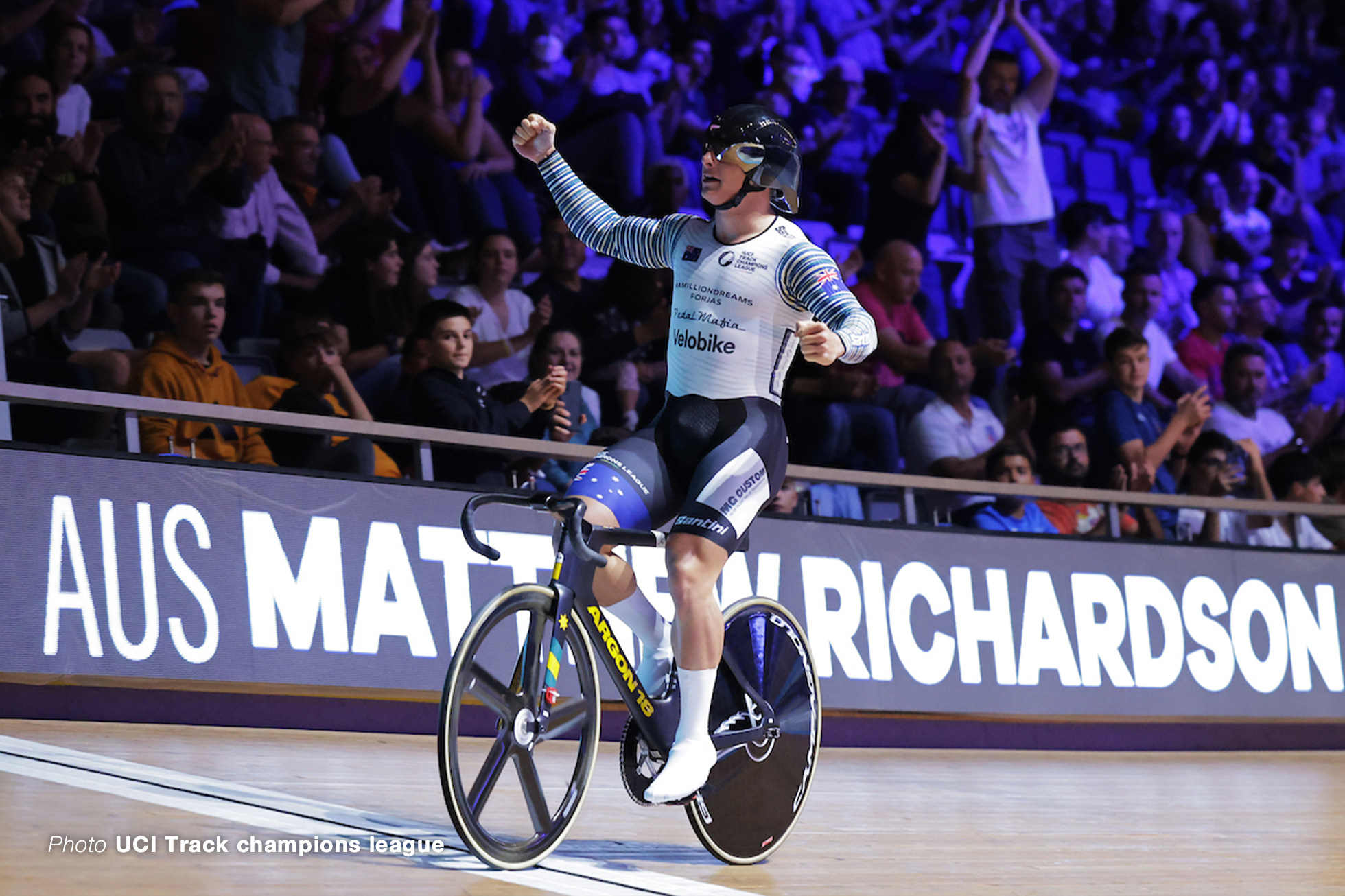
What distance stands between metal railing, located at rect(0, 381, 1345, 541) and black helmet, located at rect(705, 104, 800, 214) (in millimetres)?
2774

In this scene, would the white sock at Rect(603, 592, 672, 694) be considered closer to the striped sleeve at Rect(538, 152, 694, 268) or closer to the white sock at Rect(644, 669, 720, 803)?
the white sock at Rect(644, 669, 720, 803)

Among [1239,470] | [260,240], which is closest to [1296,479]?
[1239,470]

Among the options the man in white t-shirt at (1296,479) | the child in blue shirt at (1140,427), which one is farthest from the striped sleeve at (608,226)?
the man in white t-shirt at (1296,479)

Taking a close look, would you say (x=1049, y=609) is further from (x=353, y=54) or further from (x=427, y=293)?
(x=353, y=54)

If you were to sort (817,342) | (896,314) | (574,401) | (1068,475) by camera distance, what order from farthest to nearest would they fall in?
(896,314), (1068,475), (574,401), (817,342)

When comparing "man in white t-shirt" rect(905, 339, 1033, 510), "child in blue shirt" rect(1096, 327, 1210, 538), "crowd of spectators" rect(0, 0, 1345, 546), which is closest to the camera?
"crowd of spectators" rect(0, 0, 1345, 546)

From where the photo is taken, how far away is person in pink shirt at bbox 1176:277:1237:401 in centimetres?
1138

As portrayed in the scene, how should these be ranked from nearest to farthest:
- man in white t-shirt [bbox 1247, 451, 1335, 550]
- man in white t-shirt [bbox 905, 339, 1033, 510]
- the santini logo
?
1. the santini logo
2. man in white t-shirt [bbox 905, 339, 1033, 510]
3. man in white t-shirt [bbox 1247, 451, 1335, 550]

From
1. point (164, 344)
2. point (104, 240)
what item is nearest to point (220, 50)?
point (104, 240)

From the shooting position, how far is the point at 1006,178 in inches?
440

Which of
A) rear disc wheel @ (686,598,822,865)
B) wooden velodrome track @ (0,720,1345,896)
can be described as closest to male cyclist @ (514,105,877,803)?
rear disc wheel @ (686,598,822,865)

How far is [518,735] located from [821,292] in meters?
1.29

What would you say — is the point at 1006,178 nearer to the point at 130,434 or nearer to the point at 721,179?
the point at 130,434
